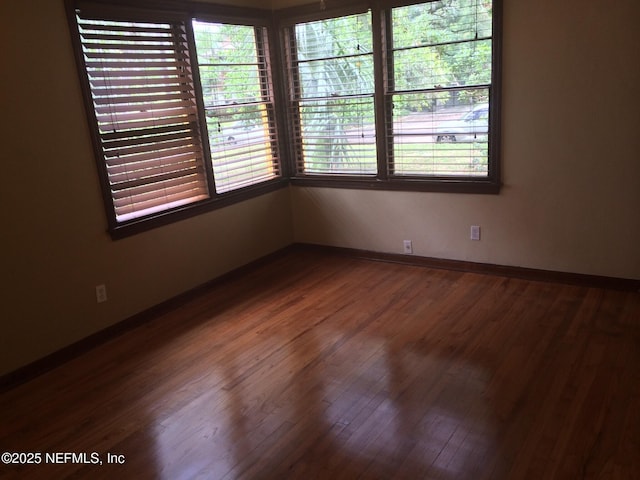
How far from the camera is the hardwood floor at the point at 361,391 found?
218 cm

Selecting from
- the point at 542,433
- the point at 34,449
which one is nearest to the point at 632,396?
the point at 542,433

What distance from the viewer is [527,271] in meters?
3.95

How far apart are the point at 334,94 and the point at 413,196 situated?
1098mm

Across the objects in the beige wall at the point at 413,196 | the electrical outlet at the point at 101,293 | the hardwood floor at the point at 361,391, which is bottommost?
the hardwood floor at the point at 361,391

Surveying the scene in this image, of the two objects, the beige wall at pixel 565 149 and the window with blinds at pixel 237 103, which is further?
the window with blinds at pixel 237 103

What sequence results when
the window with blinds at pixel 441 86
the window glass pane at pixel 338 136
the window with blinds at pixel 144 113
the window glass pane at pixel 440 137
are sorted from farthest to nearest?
the window glass pane at pixel 338 136 < the window glass pane at pixel 440 137 < the window with blinds at pixel 441 86 < the window with blinds at pixel 144 113

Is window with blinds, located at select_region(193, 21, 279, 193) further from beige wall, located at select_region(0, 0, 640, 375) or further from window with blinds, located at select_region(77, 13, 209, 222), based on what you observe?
beige wall, located at select_region(0, 0, 640, 375)

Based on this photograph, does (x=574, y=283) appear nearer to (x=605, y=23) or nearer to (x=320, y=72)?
(x=605, y=23)

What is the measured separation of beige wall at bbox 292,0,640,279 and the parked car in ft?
0.50

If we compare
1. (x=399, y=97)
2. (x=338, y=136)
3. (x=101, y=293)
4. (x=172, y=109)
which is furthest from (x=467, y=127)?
(x=101, y=293)

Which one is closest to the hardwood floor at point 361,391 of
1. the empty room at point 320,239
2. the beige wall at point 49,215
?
the empty room at point 320,239

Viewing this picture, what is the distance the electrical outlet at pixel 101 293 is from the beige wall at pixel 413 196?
0.12 ft

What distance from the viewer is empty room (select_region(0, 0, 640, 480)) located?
7.85ft

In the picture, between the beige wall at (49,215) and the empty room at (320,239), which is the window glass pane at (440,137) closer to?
the empty room at (320,239)
